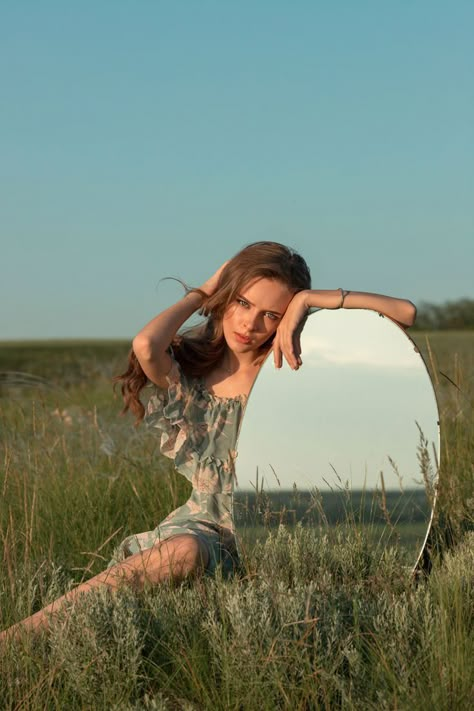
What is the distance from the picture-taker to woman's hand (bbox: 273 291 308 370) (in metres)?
3.95

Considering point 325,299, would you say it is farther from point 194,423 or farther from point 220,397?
point 194,423

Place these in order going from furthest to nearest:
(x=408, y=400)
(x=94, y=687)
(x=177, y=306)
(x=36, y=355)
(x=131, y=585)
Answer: (x=36, y=355) < (x=177, y=306) < (x=408, y=400) < (x=131, y=585) < (x=94, y=687)

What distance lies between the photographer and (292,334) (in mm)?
3951

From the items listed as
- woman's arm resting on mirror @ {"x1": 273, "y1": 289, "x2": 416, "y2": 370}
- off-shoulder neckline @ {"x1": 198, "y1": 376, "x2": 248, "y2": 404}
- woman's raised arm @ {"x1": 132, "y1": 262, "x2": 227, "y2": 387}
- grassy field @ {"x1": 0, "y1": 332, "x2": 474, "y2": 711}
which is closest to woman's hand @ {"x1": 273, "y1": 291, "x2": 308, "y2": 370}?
woman's arm resting on mirror @ {"x1": 273, "y1": 289, "x2": 416, "y2": 370}

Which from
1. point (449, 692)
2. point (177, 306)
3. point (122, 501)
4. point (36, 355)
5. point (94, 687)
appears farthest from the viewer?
point (36, 355)

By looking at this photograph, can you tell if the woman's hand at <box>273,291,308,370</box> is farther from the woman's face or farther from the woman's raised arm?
the woman's raised arm

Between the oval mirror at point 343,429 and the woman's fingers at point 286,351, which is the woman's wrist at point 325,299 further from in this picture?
the woman's fingers at point 286,351

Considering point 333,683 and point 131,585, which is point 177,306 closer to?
point 131,585

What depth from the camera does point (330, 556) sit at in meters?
3.59

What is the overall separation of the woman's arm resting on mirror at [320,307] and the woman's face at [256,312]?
11 cm

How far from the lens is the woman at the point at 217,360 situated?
13.1 feet

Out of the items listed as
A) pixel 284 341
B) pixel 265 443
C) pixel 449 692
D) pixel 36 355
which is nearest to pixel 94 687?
pixel 449 692

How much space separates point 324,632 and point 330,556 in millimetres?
652

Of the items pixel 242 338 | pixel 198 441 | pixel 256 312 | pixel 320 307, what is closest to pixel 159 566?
pixel 198 441
